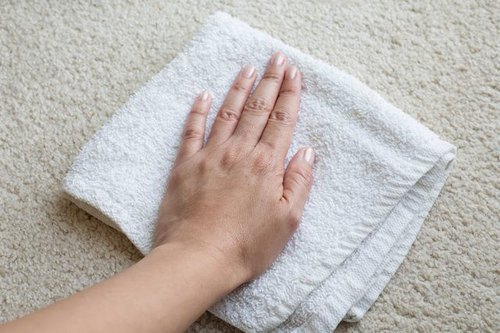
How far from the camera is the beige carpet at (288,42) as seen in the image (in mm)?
769

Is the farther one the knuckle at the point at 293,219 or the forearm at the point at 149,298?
the knuckle at the point at 293,219

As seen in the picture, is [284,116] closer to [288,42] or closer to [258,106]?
[258,106]

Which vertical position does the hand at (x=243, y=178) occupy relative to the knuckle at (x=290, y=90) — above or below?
below

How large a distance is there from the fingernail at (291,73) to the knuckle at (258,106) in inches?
1.9

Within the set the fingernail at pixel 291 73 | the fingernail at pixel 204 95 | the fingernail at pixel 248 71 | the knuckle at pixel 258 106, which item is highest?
the fingernail at pixel 291 73

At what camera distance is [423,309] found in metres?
0.76

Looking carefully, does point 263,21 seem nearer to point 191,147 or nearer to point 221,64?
point 221,64

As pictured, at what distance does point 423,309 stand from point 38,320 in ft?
1.67

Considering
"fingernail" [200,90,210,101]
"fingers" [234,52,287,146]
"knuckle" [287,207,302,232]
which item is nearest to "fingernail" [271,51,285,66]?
"fingers" [234,52,287,146]

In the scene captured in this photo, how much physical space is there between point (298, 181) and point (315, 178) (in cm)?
3

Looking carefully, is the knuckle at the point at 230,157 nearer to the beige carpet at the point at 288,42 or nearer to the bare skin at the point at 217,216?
the bare skin at the point at 217,216

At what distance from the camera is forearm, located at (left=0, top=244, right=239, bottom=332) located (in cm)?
54

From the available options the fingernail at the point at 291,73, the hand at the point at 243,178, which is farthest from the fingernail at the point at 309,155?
the fingernail at the point at 291,73

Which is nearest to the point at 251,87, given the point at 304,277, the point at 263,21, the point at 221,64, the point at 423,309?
the point at 221,64
